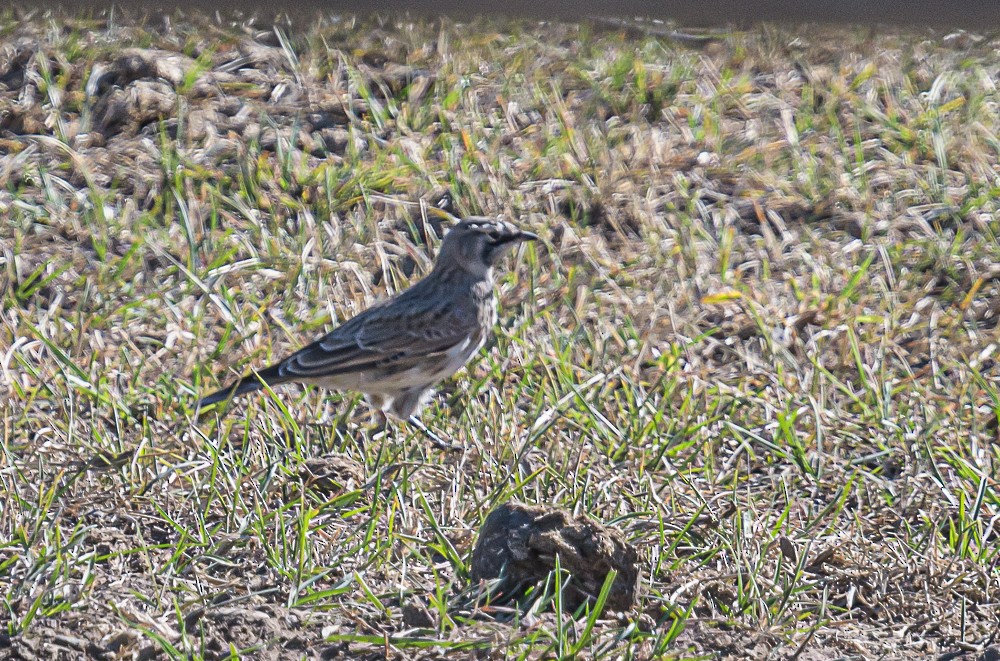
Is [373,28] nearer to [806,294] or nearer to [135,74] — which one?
[135,74]

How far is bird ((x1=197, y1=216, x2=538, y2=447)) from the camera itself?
5.43 meters

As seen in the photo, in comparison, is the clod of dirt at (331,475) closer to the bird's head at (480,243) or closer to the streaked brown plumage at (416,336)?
the streaked brown plumage at (416,336)

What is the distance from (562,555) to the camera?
154 inches

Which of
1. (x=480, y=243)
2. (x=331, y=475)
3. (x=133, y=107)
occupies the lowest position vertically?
(x=331, y=475)

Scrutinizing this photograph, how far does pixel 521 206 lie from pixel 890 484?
8.83 ft

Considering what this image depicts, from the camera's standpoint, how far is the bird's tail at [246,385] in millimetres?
5199

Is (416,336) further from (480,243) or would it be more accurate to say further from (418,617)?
(418,617)

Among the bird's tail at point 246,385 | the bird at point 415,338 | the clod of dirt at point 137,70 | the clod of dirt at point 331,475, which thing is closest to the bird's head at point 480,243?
the bird at point 415,338

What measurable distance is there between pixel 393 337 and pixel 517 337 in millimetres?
600

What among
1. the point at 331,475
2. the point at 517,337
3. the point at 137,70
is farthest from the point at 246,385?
the point at 137,70

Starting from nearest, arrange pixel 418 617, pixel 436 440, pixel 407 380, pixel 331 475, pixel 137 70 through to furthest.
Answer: pixel 418 617 < pixel 331 475 < pixel 436 440 < pixel 407 380 < pixel 137 70

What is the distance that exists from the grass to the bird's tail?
14 centimetres

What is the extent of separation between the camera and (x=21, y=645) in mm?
3637

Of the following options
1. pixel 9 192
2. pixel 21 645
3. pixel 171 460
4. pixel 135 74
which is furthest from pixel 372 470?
pixel 135 74
